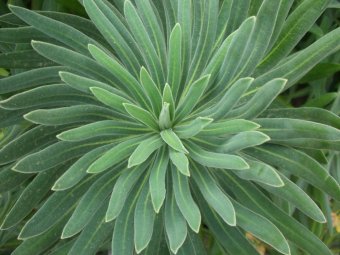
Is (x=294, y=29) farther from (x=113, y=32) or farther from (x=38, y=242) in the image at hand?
(x=38, y=242)

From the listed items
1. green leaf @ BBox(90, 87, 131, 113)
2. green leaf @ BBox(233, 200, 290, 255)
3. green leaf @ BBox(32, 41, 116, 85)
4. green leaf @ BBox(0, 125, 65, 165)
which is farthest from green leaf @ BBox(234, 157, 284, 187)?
green leaf @ BBox(0, 125, 65, 165)

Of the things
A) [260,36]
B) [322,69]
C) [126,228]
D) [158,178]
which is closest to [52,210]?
[126,228]

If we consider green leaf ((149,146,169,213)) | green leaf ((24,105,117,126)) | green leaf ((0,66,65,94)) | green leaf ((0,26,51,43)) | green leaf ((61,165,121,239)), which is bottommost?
green leaf ((61,165,121,239))

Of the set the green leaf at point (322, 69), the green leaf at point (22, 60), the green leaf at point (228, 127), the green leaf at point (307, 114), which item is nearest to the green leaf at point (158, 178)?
the green leaf at point (228, 127)

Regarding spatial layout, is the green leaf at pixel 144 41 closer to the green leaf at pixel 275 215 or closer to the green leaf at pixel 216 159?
the green leaf at pixel 216 159

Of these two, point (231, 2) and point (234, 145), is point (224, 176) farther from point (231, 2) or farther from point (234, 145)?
point (231, 2)

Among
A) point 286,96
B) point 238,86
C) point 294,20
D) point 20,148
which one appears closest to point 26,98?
point 20,148

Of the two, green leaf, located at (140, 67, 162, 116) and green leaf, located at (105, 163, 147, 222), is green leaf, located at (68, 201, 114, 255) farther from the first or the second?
green leaf, located at (140, 67, 162, 116)
